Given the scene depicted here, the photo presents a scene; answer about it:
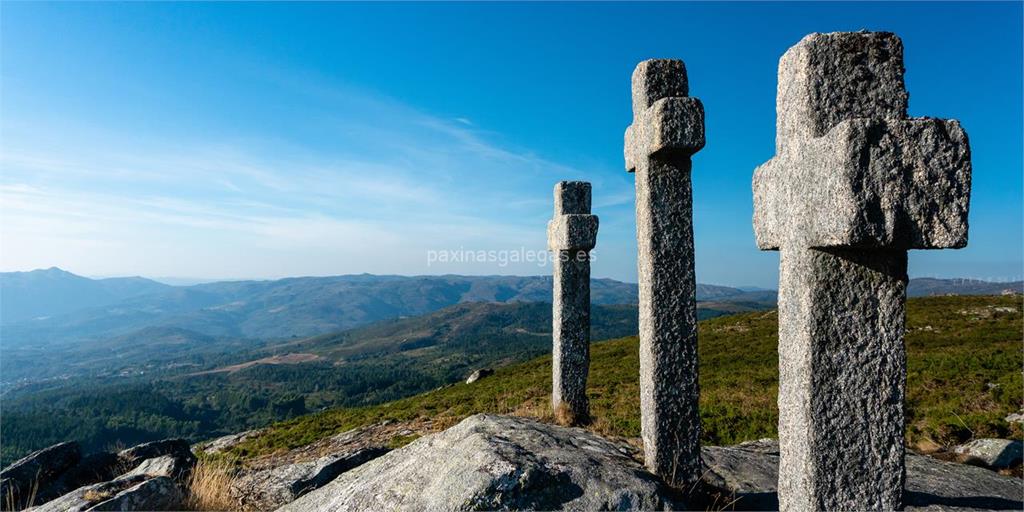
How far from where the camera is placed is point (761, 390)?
62.3ft

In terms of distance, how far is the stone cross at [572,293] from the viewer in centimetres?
1047

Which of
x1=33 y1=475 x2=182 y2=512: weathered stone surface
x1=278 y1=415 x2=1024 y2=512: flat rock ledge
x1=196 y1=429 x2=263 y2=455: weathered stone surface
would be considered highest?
x1=278 y1=415 x2=1024 y2=512: flat rock ledge

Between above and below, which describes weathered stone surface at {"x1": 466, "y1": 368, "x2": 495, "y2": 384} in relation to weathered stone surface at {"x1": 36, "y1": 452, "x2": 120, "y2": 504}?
below

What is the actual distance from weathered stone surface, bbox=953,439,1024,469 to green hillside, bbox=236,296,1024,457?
1.32m

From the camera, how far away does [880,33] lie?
303cm

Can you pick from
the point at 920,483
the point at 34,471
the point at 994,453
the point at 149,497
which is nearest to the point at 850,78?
the point at 920,483

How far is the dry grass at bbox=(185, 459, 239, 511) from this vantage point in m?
6.41

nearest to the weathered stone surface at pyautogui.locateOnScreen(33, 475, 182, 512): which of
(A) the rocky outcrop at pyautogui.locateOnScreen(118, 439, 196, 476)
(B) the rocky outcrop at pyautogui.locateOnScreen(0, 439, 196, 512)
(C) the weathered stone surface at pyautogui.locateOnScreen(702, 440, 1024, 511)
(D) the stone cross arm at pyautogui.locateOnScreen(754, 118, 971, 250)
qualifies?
(B) the rocky outcrop at pyautogui.locateOnScreen(0, 439, 196, 512)

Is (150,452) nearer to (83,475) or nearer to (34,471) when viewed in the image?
(83,475)

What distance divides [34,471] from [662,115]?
38.3ft

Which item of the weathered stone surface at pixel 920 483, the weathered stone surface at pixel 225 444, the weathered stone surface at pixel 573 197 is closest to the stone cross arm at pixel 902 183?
the weathered stone surface at pixel 920 483

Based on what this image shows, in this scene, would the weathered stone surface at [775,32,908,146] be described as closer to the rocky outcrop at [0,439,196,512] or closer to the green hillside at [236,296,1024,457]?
the green hillside at [236,296,1024,457]

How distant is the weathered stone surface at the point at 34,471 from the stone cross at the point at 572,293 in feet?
29.8

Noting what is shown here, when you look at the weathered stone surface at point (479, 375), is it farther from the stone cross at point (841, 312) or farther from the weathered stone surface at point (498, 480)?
the stone cross at point (841, 312)
